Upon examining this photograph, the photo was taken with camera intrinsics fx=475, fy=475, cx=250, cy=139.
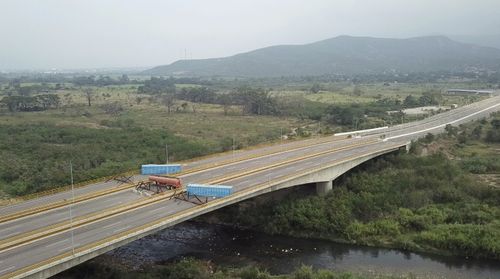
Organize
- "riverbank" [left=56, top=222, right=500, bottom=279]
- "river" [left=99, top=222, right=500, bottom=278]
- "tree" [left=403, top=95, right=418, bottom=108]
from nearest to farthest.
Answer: "riverbank" [left=56, top=222, right=500, bottom=279], "river" [left=99, top=222, right=500, bottom=278], "tree" [left=403, top=95, right=418, bottom=108]

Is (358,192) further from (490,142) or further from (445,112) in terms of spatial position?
(445,112)

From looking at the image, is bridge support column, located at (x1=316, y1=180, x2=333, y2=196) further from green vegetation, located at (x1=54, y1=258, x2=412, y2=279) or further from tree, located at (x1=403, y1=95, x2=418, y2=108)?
tree, located at (x1=403, y1=95, x2=418, y2=108)

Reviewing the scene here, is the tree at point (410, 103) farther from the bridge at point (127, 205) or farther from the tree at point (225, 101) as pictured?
the bridge at point (127, 205)

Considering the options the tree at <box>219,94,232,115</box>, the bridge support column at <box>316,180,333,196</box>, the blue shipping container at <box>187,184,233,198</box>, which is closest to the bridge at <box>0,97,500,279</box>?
the bridge support column at <box>316,180,333,196</box>

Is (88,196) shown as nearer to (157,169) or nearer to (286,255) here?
(157,169)

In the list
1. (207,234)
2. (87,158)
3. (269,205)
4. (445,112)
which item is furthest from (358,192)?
(445,112)

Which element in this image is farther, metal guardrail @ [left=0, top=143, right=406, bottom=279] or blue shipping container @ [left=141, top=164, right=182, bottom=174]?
blue shipping container @ [left=141, top=164, right=182, bottom=174]

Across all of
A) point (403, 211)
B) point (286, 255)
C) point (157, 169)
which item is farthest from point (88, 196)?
point (403, 211)
